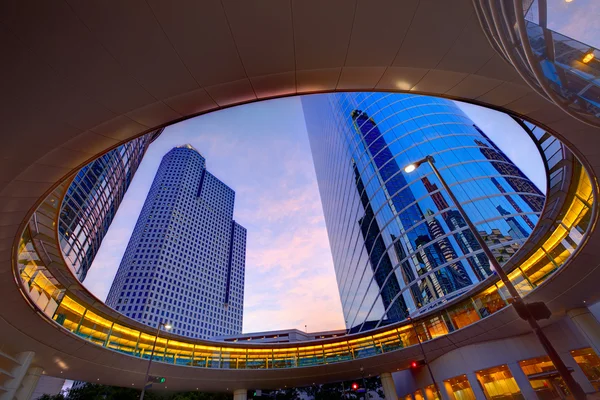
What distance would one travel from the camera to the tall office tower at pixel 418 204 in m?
40.1

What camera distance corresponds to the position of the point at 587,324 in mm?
19797

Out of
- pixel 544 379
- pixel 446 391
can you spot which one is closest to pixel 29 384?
pixel 446 391

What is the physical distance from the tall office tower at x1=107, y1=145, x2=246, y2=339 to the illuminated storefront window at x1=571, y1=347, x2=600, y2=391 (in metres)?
127

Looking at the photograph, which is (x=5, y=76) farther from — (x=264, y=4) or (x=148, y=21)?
(x=264, y=4)

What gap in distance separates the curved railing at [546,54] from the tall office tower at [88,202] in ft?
117

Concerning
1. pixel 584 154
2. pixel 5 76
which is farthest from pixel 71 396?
pixel 584 154

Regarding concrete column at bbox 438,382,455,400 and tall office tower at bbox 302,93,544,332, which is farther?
tall office tower at bbox 302,93,544,332

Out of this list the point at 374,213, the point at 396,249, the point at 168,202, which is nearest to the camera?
the point at 396,249

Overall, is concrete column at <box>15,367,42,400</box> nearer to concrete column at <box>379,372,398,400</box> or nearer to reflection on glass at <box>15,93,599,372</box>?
reflection on glass at <box>15,93,599,372</box>

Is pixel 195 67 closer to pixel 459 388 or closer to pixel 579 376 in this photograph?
pixel 579 376

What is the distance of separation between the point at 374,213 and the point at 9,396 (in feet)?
169

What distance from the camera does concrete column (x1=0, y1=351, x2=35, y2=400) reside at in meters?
16.7

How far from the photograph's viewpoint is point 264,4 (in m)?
4.76

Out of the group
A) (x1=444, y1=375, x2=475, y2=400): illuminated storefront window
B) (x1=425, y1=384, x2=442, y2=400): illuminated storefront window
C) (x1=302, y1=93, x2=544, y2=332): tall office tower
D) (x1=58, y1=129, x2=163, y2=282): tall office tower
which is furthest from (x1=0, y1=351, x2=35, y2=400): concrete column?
(x1=302, y1=93, x2=544, y2=332): tall office tower
